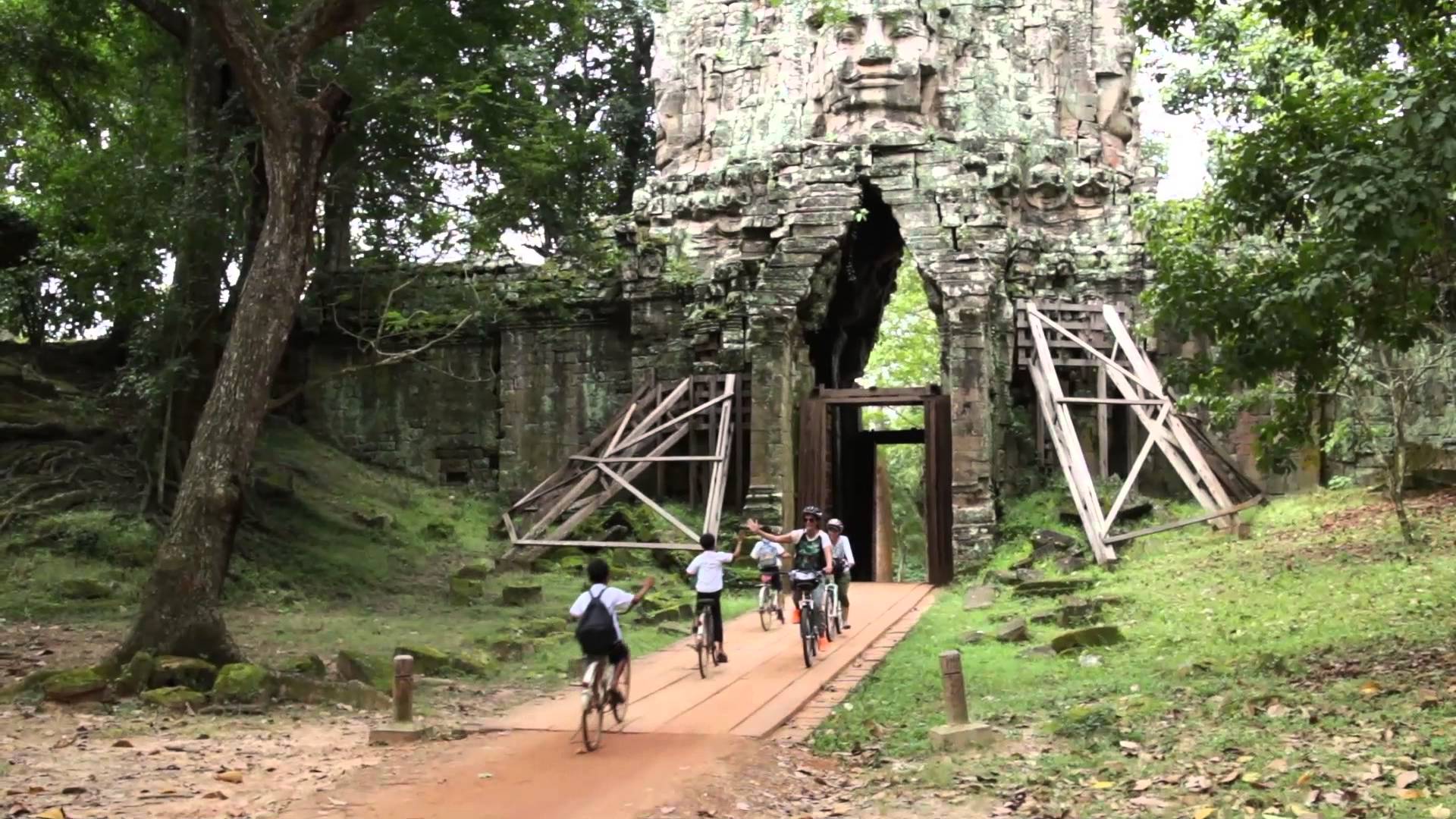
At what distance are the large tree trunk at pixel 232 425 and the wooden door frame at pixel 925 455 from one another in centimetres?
1000

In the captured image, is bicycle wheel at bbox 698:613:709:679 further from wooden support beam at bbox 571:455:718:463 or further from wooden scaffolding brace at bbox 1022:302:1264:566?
wooden scaffolding brace at bbox 1022:302:1264:566

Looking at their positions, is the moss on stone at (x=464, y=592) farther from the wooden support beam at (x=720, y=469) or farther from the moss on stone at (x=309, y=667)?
the moss on stone at (x=309, y=667)

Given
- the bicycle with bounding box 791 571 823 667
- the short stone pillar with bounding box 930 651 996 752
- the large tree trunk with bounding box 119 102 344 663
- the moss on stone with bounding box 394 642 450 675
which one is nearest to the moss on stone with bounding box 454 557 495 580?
the moss on stone with bounding box 394 642 450 675

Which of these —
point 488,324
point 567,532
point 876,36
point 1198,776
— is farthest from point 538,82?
point 1198,776

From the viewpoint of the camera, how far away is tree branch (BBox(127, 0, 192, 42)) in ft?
41.5

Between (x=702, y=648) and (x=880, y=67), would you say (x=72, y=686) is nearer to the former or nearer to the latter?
(x=702, y=648)

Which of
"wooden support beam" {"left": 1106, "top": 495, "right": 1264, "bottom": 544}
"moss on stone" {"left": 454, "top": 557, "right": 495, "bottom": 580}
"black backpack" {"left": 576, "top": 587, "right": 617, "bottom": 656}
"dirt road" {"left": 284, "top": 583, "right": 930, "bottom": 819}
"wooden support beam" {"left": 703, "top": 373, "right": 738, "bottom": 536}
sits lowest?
"dirt road" {"left": 284, "top": 583, "right": 930, "bottom": 819}

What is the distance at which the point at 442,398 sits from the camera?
23.3m

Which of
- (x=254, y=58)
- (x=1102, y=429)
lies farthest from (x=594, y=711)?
(x=1102, y=429)

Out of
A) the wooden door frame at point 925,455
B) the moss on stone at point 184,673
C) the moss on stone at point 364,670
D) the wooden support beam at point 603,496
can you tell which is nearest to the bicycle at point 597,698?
the moss on stone at point 364,670

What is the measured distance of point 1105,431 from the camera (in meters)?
20.4

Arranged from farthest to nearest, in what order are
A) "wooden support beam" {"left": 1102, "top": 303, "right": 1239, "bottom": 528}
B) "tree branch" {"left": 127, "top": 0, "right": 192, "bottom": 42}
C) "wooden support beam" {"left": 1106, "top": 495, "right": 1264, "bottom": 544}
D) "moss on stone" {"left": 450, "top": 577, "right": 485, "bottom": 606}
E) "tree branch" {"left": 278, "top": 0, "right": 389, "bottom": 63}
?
"wooden support beam" {"left": 1102, "top": 303, "right": 1239, "bottom": 528}, "wooden support beam" {"left": 1106, "top": 495, "right": 1264, "bottom": 544}, "moss on stone" {"left": 450, "top": 577, "right": 485, "bottom": 606}, "tree branch" {"left": 127, "top": 0, "right": 192, "bottom": 42}, "tree branch" {"left": 278, "top": 0, "right": 389, "bottom": 63}

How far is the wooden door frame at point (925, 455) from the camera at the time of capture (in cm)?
1917

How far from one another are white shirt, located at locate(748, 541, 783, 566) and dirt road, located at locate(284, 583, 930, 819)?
1.35 meters
